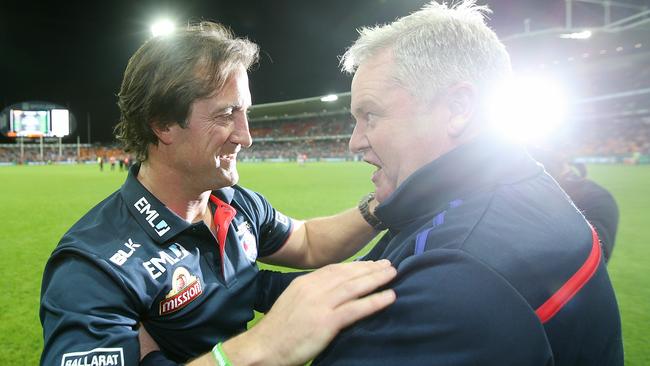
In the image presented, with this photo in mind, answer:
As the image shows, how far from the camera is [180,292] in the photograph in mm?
2037

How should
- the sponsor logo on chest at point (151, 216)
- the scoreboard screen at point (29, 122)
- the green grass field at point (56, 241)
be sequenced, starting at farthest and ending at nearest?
the scoreboard screen at point (29, 122) < the green grass field at point (56, 241) < the sponsor logo on chest at point (151, 216)

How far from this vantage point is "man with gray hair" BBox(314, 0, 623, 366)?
0.98 m

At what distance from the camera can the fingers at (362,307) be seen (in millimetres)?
1082

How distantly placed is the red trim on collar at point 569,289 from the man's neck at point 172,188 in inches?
72.4

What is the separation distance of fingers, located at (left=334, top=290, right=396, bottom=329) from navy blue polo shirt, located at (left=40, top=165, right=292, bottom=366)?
902 mm

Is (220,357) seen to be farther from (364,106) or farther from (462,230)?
(364,106)

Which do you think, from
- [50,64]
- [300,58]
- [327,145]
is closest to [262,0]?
[300,58]

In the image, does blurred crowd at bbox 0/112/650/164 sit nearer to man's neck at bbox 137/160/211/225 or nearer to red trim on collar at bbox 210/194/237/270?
red trim on collar at bbox 210/194/237/270

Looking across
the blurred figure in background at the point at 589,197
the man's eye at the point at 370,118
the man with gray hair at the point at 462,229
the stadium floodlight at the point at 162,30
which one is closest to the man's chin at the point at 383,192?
the man with gray hair at the point at 462,229

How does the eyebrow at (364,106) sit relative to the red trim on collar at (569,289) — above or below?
above

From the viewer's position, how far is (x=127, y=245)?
1.93 m

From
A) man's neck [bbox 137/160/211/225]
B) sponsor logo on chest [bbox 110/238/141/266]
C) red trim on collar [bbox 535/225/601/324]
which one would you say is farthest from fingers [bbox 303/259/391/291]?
man's neck [bbox 137/160/211/225]

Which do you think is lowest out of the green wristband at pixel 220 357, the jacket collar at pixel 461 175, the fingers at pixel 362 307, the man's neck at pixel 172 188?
the green wristband at pixel 220 357

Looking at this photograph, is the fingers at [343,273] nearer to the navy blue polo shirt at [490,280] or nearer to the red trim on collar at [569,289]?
the navy blue polo shirt at [490,280]
